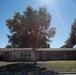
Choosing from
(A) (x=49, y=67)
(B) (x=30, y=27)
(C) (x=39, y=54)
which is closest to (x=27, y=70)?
(A) (x=49, y=67)

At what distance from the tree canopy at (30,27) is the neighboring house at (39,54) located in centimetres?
1450

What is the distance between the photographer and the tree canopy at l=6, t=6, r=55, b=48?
32.0 m

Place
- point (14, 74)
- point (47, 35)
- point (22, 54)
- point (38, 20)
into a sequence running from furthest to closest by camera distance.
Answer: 1. point (22, 54)
2. point (47, 35)
3. point (38, 20)
4. point (14, 74)

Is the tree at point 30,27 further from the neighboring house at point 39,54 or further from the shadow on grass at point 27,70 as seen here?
the neighboring house at point 39,54

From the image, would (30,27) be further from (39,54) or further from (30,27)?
(39,54)

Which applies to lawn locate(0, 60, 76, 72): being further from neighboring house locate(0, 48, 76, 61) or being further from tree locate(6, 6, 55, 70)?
neighboring house locate(0, 48, 76, 61)

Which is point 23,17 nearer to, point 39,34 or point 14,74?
point 39,34

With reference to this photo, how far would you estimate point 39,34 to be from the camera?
33500 millimetres

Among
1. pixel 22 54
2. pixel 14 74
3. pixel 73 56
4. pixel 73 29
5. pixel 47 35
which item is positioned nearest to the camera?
pixel 14 74

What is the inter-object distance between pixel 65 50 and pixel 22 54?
11814 millimetres

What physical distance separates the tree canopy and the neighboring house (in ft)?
47.6

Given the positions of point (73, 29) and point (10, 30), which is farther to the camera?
point (73, 29)

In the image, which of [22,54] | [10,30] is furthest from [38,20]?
[22,54]

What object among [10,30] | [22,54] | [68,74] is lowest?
[68,74]
